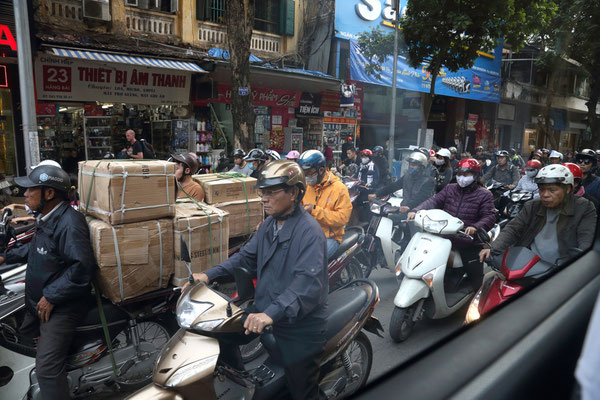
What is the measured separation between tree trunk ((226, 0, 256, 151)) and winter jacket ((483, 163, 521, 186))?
191 inches

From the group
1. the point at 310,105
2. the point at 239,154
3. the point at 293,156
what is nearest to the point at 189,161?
the point at 293,156

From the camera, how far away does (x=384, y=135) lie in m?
17.7

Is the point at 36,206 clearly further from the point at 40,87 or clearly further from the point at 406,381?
the point at 40,87

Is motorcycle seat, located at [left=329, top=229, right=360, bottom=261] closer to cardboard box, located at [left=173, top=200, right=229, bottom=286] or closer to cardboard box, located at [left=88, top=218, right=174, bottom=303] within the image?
cardboard box, located at [left=173, top=200, right=229, bottom=286]

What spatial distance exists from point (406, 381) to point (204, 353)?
1335mm

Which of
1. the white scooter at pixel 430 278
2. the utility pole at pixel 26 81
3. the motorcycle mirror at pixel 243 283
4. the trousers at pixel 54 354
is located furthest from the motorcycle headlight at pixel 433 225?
the utility pole at pixel 26 81

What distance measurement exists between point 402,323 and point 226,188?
1981 millimetres

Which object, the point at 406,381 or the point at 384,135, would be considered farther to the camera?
the point at 384,135

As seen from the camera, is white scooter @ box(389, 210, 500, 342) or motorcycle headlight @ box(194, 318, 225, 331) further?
white scooter @ box(389, 210, 500, 342)

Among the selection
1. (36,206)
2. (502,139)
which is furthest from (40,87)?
(502,139)

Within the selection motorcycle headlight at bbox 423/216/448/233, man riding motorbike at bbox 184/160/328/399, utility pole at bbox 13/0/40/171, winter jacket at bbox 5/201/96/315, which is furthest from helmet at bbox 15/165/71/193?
motorcycle headlight at bbox 423/216/448/233

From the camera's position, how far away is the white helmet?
334 centimetres

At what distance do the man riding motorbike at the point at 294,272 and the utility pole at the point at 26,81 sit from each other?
4005mm

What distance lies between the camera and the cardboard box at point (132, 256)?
2.77 m
